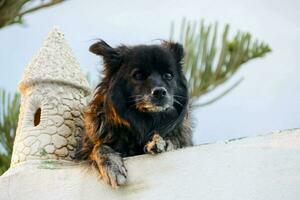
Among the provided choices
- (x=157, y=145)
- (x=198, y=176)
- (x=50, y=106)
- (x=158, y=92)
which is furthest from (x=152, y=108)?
(x=50, y=106)

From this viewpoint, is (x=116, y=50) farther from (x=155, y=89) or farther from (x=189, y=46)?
(x=189, y=46)

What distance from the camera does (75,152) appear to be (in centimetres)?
566

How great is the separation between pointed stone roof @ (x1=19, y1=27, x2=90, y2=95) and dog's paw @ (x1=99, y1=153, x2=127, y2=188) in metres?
1.10

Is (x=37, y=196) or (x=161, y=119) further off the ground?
(x=161, y=119)

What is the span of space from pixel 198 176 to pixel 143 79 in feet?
2.93

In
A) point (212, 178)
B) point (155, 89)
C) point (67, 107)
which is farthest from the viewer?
point (67, 107)

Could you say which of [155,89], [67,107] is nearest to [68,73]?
[67,107]

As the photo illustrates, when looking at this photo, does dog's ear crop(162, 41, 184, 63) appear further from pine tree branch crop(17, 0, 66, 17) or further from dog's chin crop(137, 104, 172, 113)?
pine tree branch crop(17, 0, 66, 17)

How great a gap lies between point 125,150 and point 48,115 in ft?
2.37

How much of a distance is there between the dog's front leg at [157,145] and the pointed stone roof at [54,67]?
3.36ft

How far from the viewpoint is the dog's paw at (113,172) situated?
4852 millimetres

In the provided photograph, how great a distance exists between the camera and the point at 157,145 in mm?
4992

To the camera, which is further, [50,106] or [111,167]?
[50,106]

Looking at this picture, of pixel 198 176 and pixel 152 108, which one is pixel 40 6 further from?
pixel 198 176
